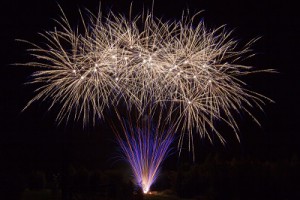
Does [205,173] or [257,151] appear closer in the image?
[205,173]

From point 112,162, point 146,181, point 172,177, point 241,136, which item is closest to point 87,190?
point 146,181

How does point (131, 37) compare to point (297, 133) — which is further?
A: point (297, 133)

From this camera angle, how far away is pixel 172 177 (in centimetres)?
1505

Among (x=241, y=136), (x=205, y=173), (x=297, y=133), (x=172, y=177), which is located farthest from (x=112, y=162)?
(x=297, y=133)

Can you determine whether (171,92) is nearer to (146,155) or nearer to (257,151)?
(146,155)

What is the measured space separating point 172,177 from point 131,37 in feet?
17.5

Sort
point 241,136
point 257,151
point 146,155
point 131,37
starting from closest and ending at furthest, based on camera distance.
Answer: point 131,37 → point 146,155 → point 257,151 → point 241,136

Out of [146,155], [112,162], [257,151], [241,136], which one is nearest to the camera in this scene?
[146,155]

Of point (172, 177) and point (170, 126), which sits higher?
point (170, 126)

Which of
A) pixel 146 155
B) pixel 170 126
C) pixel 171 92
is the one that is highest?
pixel 171 92

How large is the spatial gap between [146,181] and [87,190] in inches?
92.9

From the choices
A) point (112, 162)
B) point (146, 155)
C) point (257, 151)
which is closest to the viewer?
point (146, 155)

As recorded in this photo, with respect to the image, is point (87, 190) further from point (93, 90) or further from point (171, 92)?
point (171, 92)

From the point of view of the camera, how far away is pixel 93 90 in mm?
13266
